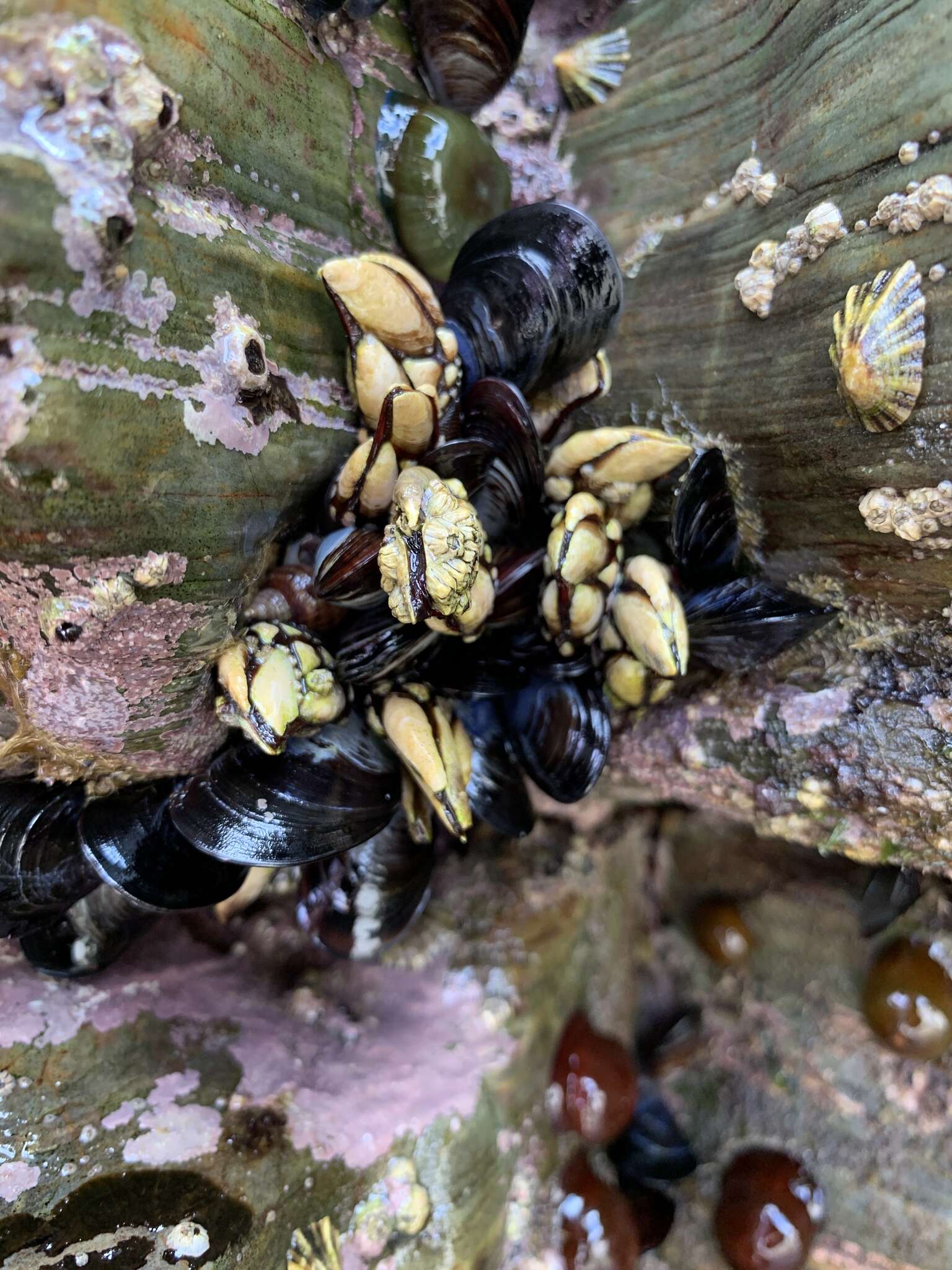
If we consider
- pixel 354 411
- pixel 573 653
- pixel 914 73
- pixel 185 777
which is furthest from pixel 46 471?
pixel 914 73

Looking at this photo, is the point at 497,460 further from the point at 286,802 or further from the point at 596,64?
the point at 596,64

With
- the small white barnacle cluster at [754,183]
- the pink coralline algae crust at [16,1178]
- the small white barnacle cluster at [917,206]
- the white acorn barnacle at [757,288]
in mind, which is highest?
the small white barnacle cluster at [754,183]

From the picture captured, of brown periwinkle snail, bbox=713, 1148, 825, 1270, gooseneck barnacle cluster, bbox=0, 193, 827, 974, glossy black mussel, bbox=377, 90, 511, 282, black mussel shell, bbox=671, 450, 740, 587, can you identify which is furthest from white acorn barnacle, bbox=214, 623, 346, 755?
brown periwinkle snail, bbox=713, 1148, 825, 1270

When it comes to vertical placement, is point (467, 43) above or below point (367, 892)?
above

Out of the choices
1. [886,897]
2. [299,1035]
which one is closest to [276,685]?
[299,1035]

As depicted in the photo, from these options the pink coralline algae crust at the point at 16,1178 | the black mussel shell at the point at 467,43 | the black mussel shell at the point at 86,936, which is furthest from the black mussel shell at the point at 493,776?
the black mussel shell at the point at 467,43

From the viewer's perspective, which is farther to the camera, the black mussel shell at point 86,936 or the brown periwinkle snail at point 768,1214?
the brown periwinkle snail at point 768,1214

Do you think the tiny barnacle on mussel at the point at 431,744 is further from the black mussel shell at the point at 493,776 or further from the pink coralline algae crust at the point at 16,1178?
the pink coralline algae crust at the point at 16,1178
